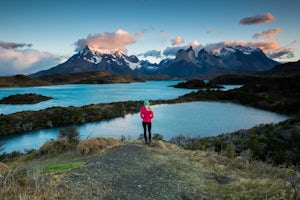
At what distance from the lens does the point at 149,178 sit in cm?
767

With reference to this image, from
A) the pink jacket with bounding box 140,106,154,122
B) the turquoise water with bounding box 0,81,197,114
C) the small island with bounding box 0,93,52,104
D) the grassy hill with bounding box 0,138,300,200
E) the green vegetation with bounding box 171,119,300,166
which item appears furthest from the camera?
the small island with bounding box 0,93,52,104

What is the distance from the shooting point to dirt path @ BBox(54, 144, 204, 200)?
6.52m

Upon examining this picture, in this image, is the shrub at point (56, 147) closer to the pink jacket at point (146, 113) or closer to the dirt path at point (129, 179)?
the dirt path at point (129, 179)

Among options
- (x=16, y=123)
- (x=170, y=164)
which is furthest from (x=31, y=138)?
(x=170, y=164)

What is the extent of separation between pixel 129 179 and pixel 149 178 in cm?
63

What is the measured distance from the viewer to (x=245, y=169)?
9.34 meters

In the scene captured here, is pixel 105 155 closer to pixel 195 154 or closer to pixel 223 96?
pixel 195 154

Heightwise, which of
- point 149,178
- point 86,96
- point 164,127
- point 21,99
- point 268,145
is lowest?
point 164,127

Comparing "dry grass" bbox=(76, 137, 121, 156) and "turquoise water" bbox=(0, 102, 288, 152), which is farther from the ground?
"dry grass" bbox=(76, 137, 121, 156)

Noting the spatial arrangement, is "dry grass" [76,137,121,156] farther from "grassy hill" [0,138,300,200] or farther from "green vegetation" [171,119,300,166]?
"green vegetation" [171,119,300,166]

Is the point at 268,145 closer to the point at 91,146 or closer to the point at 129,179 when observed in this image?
the point at 91,146

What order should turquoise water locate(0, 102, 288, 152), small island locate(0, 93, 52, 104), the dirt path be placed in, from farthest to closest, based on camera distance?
small island locate(0, 93, 52, 104)
turquoise water locate(0, 102, 288, 152)
the dirt path

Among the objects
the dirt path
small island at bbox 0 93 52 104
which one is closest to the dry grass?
the dirt path

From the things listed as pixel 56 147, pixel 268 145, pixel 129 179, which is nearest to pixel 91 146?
pixel 56 147
